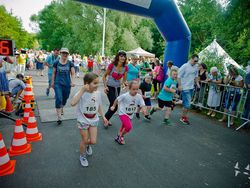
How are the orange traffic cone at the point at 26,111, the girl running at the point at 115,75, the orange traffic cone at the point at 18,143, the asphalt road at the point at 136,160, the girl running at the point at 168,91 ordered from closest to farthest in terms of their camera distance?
the asphalt road at the point at 136,160 < the orange traffic cone at the point at 18,143 < the orange traffic cone at the point at 26,111 < the girl running at the point at 115,75 < the girl running at the point at 168,91

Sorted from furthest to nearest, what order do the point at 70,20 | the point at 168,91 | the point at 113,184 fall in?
the point at 70,20 → the point at 168,91 → the point at 113,184

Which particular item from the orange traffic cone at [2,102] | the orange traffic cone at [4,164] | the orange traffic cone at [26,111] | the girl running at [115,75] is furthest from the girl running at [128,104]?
the orange traffic cone at [2,102]

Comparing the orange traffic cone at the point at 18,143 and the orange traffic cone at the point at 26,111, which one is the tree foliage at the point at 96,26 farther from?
the orange traffic cone at the point at 18,143

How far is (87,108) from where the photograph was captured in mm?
3086

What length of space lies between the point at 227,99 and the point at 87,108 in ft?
17.6

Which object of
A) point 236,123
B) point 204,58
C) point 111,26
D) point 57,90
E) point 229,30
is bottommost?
point 236,123

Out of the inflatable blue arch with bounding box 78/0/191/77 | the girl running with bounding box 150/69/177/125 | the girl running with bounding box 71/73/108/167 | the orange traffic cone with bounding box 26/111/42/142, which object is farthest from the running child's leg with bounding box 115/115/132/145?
the inflatable blue arch with bounding box 78/0/191/77

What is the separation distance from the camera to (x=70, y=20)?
2820cm

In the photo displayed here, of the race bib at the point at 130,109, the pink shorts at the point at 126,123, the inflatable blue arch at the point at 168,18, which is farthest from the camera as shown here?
the inflatable blue arch at the point at 168,18

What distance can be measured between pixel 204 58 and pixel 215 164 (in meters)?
6.10

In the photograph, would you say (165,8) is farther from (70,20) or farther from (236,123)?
(70,20)

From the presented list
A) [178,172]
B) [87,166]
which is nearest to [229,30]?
[178,172]

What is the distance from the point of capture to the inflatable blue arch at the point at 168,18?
722 centimetres

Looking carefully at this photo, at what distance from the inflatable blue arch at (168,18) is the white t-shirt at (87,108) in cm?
504
